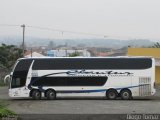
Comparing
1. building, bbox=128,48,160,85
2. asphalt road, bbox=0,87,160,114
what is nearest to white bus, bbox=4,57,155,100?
asphalt road, bbox=0,87,160,114

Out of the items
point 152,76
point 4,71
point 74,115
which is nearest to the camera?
point 74,115

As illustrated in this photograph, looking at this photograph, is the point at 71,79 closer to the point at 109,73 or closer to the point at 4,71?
the point at 109,73

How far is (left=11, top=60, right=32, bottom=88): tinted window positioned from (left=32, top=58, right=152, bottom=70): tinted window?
507mm

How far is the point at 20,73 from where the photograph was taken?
3061 centimetres

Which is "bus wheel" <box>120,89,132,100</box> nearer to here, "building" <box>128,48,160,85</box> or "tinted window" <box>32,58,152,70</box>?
"tinted window" <box>32,58,152,70</box>

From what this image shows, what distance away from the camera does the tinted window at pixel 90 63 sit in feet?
100

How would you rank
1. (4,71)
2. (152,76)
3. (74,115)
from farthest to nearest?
(4,71) < (152,76) < (74,115)

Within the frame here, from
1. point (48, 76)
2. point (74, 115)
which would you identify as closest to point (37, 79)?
point (48, 76)

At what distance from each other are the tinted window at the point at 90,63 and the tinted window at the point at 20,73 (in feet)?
1.66

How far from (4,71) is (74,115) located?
40445 millimetres

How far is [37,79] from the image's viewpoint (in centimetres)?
3066

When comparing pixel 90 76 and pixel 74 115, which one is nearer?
pixel 74 115

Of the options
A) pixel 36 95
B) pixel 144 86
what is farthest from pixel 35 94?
pixel 144 86

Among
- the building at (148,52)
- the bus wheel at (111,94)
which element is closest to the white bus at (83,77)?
the bus wheel at (111,94)
